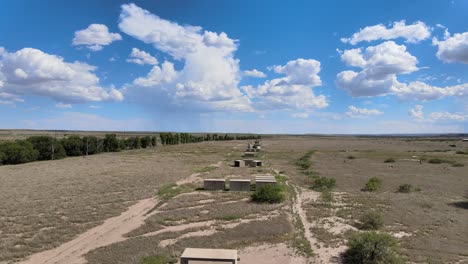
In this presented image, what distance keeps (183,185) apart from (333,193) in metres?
10.5

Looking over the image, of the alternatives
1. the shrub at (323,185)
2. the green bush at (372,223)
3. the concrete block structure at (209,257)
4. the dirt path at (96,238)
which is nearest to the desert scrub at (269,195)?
the shrub at (323,185)

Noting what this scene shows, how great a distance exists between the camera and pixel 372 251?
10008 millimetres

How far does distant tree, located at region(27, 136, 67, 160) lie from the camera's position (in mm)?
52062

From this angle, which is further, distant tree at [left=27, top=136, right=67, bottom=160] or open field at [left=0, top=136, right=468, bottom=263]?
distant tree at [left=27, top=136, right=67, bottom=160]

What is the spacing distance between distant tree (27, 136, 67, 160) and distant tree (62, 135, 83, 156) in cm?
312

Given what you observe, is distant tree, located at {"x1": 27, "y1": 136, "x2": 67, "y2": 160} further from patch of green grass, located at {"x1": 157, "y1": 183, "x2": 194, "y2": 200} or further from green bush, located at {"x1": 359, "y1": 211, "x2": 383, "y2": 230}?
green bush, located at {"x1": 359, "y1": 211, "x2": 383, "y2": 230}

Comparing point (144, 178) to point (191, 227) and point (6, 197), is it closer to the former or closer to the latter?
point (6, 197)

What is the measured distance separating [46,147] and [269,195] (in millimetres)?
45946

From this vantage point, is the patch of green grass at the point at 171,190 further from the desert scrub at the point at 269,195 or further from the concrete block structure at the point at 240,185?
the desert scrub at the point at 269,195

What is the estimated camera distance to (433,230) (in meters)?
13.6

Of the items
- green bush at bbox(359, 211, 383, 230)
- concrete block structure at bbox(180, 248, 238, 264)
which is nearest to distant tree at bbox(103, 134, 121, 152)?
green bush at bbox(359, 211, 383, 230)

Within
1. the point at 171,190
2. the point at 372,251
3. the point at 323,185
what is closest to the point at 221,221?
the point at 372,251

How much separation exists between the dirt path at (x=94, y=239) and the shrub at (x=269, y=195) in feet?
19.7

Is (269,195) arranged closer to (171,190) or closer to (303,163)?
(171,190)
